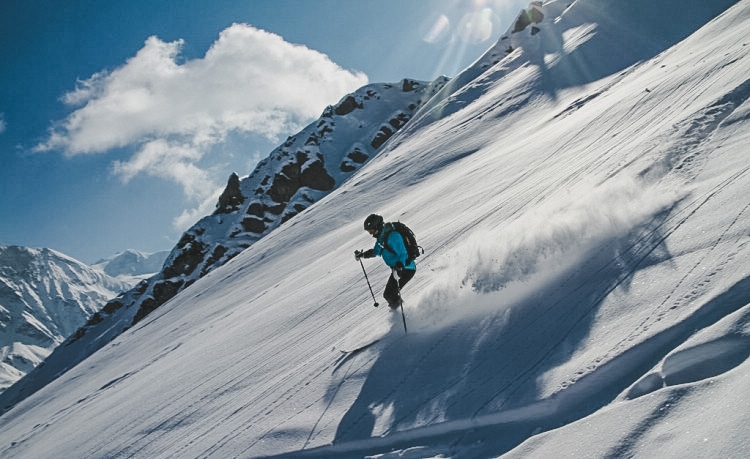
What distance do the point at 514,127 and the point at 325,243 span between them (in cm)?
1527

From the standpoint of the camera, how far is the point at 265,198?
111500mm

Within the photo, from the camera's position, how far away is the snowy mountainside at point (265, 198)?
104438 millimetres

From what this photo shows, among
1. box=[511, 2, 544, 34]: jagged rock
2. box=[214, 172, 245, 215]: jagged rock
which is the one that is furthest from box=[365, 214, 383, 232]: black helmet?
box=[214, 172, 245, 215]: jagged rock

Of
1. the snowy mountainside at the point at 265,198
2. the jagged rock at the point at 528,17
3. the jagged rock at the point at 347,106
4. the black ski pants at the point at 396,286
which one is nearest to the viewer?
the black ski pants at the point at 396,286

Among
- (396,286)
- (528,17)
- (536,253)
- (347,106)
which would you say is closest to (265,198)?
(347,106)

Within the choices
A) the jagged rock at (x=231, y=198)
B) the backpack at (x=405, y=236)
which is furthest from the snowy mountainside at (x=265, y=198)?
the backpack at (x=405, y=236)

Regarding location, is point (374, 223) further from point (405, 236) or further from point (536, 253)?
point (536, 253)

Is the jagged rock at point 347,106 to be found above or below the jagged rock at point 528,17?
above

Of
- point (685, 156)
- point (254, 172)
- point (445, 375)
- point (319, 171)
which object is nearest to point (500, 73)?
point (685, 156)

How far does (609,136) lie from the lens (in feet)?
37.8

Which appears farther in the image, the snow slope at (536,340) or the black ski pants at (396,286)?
the black ski pants at (396,286)

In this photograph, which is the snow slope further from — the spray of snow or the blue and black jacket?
the blue and black jacket

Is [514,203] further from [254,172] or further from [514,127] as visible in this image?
[254,172]

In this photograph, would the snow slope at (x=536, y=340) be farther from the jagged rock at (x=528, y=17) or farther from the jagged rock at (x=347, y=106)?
the jagged rock at (x=347, y=106)
